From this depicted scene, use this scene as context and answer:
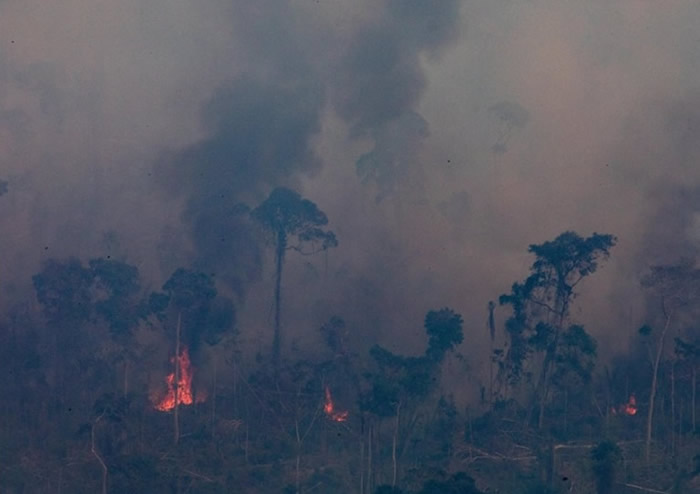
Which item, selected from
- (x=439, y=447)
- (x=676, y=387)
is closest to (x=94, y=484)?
(x=439, y=447)

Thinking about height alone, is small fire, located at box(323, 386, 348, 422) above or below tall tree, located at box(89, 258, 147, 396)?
below

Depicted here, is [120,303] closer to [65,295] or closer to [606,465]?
[65,295]

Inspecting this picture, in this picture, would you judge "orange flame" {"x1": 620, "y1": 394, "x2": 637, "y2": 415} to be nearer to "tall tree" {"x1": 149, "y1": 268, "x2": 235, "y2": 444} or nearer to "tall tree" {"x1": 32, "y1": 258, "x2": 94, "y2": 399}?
"tall tree" {"x1": 149, "y1": 268, "x2": 235, "y2": 444}

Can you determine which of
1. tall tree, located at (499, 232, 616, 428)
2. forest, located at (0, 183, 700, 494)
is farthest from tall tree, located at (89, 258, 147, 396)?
tall tree, located at (499, 232, 616, 428)

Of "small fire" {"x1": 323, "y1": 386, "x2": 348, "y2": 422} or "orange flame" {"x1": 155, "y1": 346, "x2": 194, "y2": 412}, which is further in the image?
"orange flame" {"x1": 155, "y1": 346, "x2": 194, "y2": 412}

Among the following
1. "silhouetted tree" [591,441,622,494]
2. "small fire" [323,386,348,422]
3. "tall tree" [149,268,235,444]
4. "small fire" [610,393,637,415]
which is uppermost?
"tall tree" [149,268,235,444]

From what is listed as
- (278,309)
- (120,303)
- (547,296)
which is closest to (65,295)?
(120,303)

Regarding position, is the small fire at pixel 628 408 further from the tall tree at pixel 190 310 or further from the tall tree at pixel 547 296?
the tall tree at pixel 190 310

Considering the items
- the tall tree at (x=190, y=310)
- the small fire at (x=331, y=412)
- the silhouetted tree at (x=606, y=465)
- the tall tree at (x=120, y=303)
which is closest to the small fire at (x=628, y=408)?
the silhouetted tree at (x=606, y=465)
